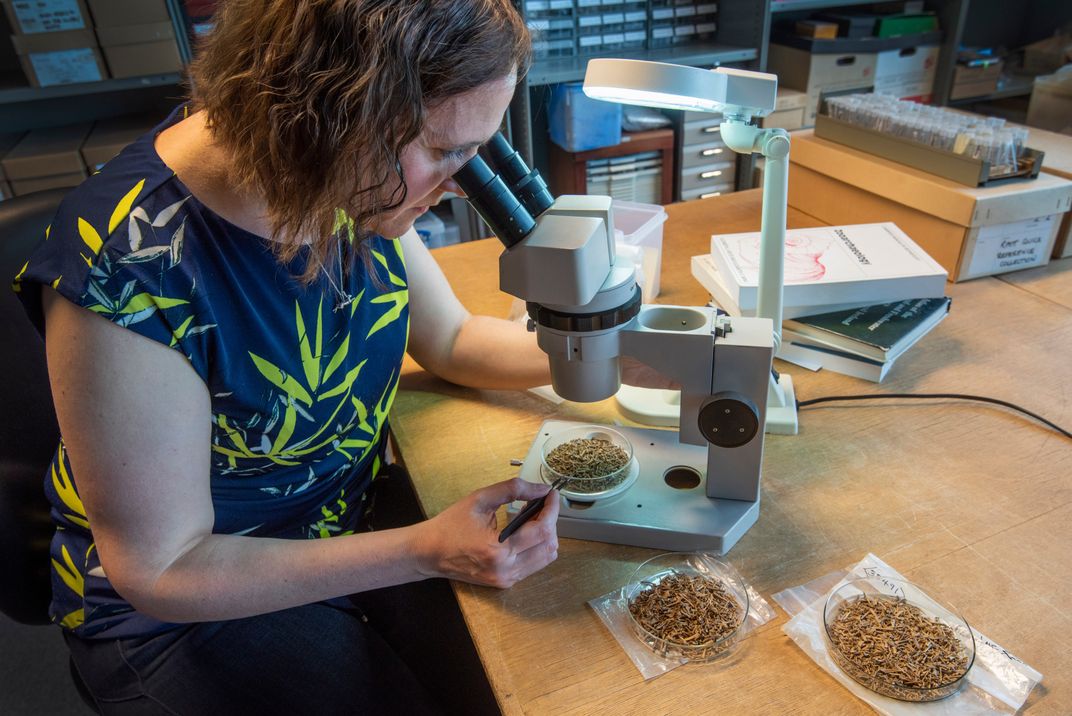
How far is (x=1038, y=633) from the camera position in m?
0.65

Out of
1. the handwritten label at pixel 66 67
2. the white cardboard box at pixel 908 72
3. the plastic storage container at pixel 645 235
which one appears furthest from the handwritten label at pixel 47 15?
the white cardboard box at pixel 908 72

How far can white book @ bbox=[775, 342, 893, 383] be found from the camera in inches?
40.1

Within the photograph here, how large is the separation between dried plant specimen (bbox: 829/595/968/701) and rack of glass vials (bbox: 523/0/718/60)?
2232mm

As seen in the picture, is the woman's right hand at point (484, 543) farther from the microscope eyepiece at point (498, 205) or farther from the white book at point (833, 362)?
the white book at point (833, 362)

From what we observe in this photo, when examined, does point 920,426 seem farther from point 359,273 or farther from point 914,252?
point 359,273

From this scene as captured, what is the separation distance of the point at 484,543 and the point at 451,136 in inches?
15.4

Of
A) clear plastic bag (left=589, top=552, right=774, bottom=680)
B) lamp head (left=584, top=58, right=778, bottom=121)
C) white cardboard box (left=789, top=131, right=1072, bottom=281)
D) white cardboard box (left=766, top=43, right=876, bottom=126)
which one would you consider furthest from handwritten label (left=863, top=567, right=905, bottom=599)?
white cardboard box (left=766, top=43, right=876, bottom=126)

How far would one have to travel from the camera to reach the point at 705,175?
2812 millimetres

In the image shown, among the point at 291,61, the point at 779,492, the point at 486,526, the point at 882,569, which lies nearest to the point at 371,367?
the point at 486,526

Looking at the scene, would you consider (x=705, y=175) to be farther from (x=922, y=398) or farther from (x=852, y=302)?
(x=922, y=398)

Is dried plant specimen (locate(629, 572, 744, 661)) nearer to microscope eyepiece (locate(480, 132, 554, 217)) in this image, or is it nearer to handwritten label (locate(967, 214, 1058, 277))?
microscope eyepiece (locate(480, 132, 554, 217))

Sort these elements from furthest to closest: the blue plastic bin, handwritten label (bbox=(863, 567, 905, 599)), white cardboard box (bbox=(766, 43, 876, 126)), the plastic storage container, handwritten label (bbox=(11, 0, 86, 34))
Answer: white cardboard box (bbox=(766, 43, 876, 126)) → the blue plastic bin → handwritten label (bbox=(11, 0, 86, 34)) → the plastic storage container → handwritten label (bbox=(863, 567, 905, 599))

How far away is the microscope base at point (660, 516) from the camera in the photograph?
29.8 inches

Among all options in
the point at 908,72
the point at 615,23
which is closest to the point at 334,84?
the point at 615,23
